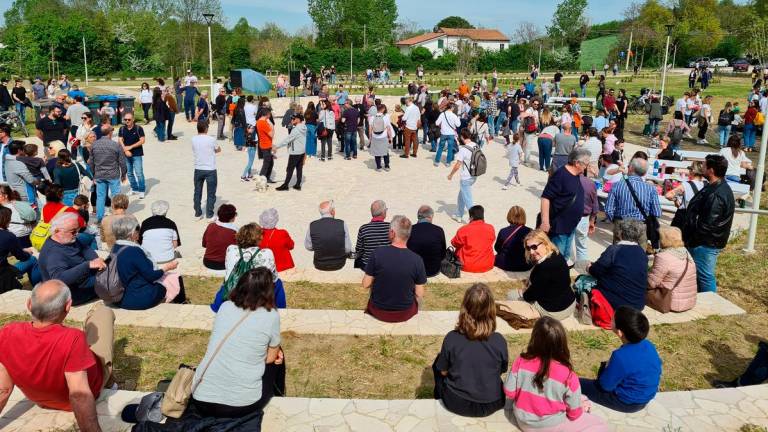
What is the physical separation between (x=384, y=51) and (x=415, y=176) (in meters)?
A: 48.7

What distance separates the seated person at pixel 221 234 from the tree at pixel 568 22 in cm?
7755

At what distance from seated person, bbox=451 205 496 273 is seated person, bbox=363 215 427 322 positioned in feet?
5.92

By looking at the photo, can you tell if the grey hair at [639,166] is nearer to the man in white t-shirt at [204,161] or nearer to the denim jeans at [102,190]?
the man in white t-shirt at [204,161]

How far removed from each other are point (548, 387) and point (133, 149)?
1057 centimetres

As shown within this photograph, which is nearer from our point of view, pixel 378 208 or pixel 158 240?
pixel 158 240

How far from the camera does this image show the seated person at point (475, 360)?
4.02m

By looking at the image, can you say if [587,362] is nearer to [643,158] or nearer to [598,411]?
[598,411]

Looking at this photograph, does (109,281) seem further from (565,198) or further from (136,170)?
(136,170)

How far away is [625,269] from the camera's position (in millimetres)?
5848

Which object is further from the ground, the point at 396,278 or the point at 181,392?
the point at 396,278

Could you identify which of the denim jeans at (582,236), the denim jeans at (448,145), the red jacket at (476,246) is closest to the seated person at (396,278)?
the red jacket at (476,246)

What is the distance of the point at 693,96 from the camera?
19656 mm

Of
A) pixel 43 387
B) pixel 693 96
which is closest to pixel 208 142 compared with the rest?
pixel 43 387

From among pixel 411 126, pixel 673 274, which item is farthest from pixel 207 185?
pixel 673 274
